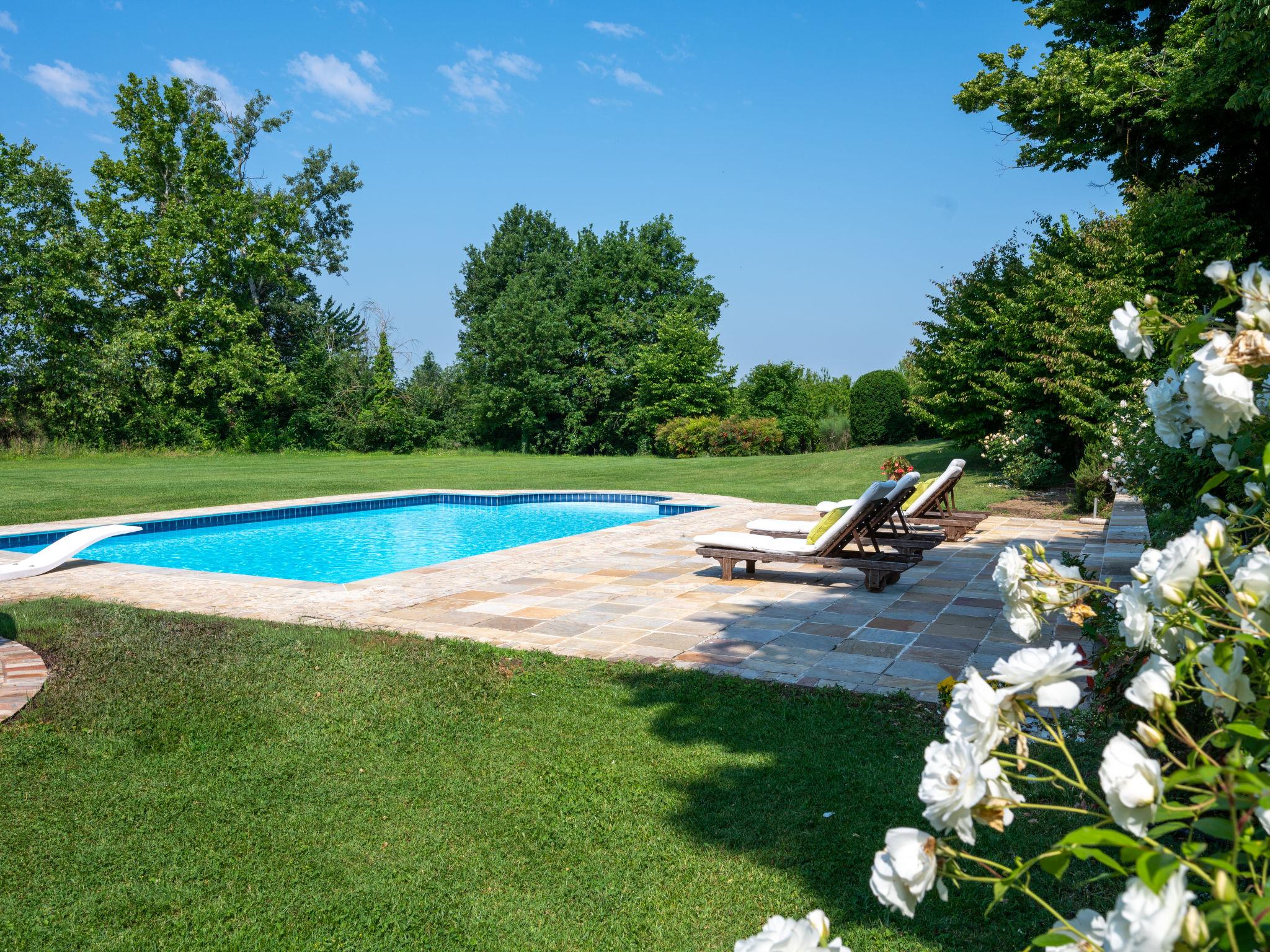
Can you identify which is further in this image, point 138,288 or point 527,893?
point 138,288

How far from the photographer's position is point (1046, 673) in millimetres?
1086

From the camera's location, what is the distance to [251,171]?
3484cm

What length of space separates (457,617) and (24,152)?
102 feet

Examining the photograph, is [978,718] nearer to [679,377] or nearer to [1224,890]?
[1224,890]

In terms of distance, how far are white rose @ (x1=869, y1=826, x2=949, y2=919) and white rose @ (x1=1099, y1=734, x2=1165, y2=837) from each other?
0.70 feet

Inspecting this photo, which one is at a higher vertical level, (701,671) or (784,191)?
(784,191)

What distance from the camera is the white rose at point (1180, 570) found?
114 cm

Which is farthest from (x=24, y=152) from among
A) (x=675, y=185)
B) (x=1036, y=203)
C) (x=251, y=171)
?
(x=1036, y=203)

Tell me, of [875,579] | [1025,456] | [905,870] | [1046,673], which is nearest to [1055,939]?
[905,870]

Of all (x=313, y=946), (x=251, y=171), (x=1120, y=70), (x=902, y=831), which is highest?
(x=251, y=171)

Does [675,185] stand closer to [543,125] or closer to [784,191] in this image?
[543,125]

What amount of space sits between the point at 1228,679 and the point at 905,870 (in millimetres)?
507

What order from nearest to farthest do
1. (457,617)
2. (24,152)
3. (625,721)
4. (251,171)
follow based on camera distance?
(625,721) → (457,617) → (24,152) → (251,171)

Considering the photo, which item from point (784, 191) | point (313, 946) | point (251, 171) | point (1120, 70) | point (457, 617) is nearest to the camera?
point (313, 946)
